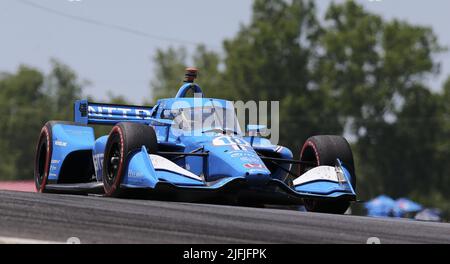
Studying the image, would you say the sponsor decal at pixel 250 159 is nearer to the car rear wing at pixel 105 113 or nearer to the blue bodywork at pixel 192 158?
the blue bodywork at pixel 192 158

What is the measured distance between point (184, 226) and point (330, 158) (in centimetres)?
544

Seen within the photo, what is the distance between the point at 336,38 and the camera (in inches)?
2496

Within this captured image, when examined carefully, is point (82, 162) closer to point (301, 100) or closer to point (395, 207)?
point (395, 207)

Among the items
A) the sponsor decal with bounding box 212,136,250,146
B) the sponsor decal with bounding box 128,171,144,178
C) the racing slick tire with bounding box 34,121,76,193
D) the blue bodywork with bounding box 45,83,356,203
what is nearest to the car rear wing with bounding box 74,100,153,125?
the blue bodywork with bounding box 45,83,356,203

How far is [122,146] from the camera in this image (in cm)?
1182

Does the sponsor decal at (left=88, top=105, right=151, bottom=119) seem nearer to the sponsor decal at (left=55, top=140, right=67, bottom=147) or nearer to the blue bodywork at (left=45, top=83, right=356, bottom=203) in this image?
the blue bodywork at (left=45, top=83, right=356, bottom=203)

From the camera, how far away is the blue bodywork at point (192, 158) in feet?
37.6

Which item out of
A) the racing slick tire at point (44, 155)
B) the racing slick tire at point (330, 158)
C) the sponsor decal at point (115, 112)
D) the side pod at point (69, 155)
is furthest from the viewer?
the sponsor decal at point (115, 112)

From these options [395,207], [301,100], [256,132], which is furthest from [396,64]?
[256,132]

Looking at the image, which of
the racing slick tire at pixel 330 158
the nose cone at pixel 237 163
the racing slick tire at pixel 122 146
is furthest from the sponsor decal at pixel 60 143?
the racing slick tire at pixel 330 158

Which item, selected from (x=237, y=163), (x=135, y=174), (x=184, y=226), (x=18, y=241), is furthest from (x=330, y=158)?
(x=18, y=241)

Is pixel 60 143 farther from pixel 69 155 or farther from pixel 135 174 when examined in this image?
pixel 135 174

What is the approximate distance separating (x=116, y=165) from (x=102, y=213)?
380 centimetres

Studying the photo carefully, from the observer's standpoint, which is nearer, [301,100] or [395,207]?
[395,207]
